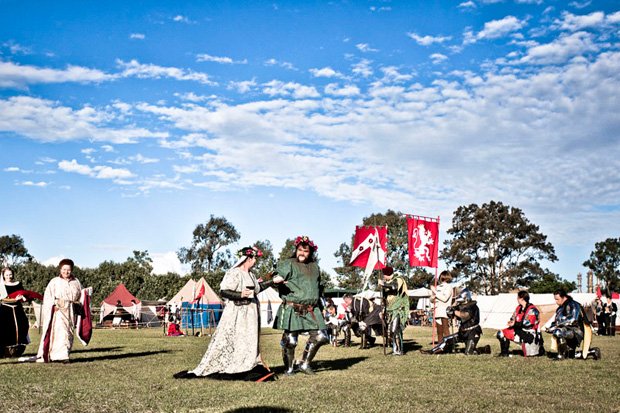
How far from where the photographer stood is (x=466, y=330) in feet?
45.9

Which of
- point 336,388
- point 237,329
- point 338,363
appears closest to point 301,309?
point 237,329

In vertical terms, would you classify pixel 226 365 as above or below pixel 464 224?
below

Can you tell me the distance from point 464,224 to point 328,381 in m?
57.0

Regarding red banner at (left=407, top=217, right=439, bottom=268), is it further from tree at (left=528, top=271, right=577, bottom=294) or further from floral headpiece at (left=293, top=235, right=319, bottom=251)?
tree at (left=528, top=271, right=577, bottom=294)

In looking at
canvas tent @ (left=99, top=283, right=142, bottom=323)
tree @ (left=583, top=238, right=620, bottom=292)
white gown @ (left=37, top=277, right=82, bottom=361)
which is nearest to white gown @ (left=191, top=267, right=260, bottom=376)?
white gown @ (left=37, top=277, right=82, bottom=361)

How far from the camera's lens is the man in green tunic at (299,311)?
393 inches

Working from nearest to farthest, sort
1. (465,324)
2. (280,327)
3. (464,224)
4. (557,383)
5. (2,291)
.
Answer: (557,383) < (280,327) < (2,291) < (465,324) < (464,224)

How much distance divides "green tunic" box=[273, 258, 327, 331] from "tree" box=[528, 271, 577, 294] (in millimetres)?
49500

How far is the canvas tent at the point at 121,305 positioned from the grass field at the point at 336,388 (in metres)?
25.5

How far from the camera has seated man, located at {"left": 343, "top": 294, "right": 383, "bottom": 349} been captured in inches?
662

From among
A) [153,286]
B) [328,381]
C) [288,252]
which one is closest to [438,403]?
[328,381]

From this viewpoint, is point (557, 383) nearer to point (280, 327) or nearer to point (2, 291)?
point (280, 327)

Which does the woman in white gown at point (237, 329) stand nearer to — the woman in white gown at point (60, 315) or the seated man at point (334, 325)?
the woman in white gown at point (60, 315)

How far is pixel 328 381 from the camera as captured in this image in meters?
8.92
